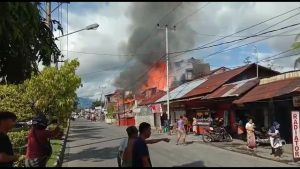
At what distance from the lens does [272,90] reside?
23234 mm

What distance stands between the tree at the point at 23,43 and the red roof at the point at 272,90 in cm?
1203

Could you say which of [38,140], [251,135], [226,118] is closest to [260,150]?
[251,135]

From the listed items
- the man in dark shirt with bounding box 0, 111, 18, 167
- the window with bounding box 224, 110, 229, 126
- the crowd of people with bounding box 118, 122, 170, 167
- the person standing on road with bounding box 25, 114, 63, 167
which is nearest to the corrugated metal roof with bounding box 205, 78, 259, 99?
the window with bounding box 224, 110, 229, 126

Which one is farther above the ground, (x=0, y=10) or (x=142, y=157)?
(x=0, y=10)

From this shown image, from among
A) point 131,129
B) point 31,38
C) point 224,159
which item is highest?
point 31,38

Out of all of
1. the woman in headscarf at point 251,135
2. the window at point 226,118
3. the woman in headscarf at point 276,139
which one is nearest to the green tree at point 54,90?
the window at point 226,118

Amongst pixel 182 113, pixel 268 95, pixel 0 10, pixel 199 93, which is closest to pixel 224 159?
pixel 268 95

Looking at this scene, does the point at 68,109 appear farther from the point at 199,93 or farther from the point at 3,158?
the point at 3,158

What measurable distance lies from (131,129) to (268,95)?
631 inches

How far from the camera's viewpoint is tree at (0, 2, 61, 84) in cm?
801

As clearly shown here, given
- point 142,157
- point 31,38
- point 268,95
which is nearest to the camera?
point 142,157

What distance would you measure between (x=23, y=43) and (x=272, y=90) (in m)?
15.8

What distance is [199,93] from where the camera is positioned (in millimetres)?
35688

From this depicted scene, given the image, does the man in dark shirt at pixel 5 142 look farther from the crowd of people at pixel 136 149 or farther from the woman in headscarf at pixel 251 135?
the woman in headscarf at pixel 251 135
